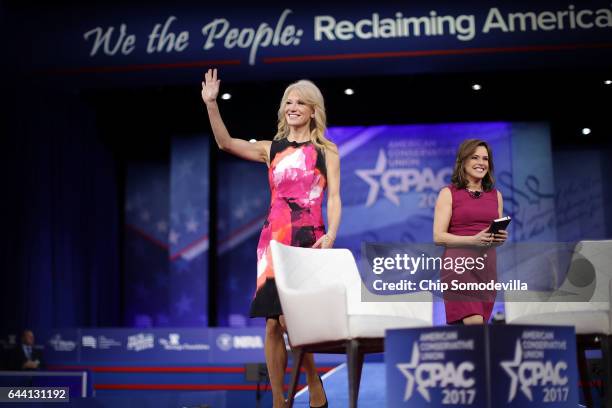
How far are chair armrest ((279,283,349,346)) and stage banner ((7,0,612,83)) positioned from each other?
6.23 meters

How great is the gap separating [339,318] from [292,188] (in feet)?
2.08

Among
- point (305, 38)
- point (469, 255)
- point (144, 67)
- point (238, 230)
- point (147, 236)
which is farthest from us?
point (147, 236)

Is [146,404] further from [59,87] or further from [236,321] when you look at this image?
[236,321]

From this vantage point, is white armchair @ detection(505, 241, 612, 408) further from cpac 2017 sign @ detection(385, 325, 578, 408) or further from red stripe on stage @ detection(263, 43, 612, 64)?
red stripe on stage @ detection(263, 43, 612, 64)

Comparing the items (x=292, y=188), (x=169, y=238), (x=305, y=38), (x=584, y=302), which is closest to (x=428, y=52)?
(x=305, y=38)

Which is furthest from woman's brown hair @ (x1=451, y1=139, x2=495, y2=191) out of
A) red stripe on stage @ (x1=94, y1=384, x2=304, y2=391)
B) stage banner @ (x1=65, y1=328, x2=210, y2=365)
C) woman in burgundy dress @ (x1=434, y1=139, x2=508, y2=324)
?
stage banner @ (x1=65, y1=328, x2=210, y2=365)

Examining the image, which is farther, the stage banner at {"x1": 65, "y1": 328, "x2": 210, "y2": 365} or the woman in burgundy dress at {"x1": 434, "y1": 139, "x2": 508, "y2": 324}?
the stage banner at {"x1": 65, "y1": 328, "x2": 210, "y2": 365}

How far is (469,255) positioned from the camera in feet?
9.43

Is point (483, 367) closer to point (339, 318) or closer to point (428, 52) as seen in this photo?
point (339, 318)

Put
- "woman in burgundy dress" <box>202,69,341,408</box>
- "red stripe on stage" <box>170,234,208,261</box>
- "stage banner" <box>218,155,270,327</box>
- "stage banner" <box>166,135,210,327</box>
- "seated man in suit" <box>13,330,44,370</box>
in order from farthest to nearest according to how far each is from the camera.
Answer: "stage banner" <box>218,155,270,327</box> → "red stripe on stage" <box>170,234,208,261</box> → "stage banner" <box>166,135,210,327</box> → "seated man in suit" <box>13,330,44,370</box> → "woman in burgundy dress" <box>202,69,341,408</box>

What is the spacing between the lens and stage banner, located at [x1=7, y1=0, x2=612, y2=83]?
864cm

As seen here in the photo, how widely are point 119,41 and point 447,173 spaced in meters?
4.49

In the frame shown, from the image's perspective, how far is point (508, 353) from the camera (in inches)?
89.0

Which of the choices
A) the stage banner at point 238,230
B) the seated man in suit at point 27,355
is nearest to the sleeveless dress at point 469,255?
the seated man in suit at point 27,355
